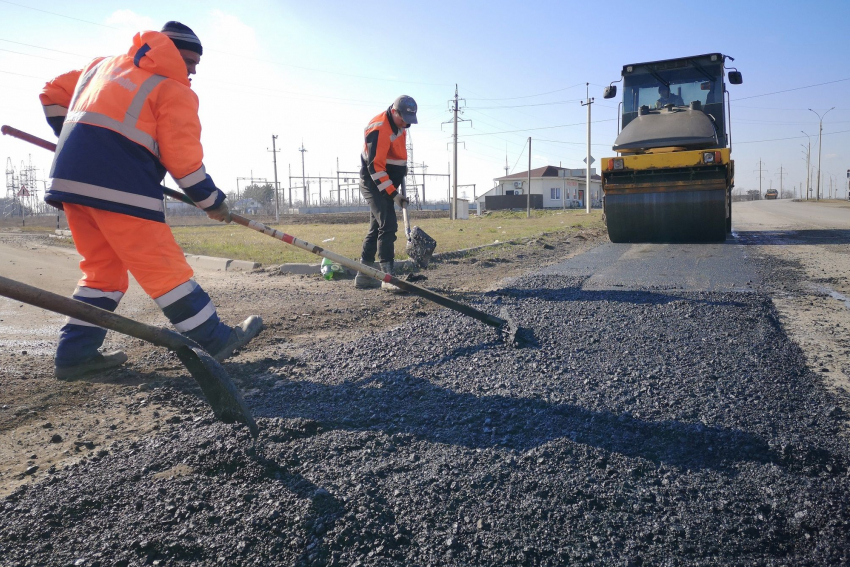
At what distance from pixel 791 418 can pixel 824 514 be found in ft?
2.37

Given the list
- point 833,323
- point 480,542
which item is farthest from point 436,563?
point 833,323

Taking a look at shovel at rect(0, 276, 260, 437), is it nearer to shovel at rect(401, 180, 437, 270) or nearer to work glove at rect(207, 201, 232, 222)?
work glove at rect(207, 201, 232, 222)

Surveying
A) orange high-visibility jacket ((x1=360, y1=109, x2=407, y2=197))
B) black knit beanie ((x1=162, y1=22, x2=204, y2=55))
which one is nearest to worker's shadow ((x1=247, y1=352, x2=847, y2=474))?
black knit beanie ((x1=162, y1=22, x2=204, y2=55))

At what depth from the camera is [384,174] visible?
5.77m

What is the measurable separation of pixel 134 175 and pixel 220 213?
55 centimetres

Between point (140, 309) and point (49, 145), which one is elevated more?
point (49, 145)

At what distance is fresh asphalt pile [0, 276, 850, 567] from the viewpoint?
1.61 metres

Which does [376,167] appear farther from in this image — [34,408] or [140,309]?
[34,408]

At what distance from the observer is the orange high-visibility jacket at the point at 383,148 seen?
226 inches

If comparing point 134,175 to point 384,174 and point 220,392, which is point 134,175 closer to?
point 220,392

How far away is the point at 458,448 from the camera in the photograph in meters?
2.14

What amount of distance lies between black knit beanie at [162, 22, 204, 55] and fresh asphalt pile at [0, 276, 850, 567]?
1.88 m

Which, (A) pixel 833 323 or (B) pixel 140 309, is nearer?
(A) pixel 833 323

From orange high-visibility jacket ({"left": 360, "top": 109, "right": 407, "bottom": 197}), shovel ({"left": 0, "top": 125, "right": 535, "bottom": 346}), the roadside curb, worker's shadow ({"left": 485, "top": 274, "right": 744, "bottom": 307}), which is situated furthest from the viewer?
the roadside curb
